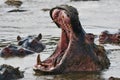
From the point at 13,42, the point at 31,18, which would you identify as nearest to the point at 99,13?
the point at 31,18

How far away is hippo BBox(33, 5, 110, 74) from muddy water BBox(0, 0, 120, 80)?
18 centimetres

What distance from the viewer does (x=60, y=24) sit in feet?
38.7

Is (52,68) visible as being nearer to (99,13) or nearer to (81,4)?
(99,13)

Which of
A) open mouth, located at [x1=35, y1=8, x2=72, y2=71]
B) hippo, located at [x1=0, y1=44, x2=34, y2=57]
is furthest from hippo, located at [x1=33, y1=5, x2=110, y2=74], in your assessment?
hippo, located at [x1=0, y1=44, x2=34, y2=57]

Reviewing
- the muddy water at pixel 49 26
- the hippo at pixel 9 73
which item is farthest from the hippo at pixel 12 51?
the hippo at pixel 9 73

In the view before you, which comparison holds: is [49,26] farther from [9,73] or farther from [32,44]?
[9,73]

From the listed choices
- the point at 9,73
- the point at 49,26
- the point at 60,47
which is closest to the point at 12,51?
the point at 60,47

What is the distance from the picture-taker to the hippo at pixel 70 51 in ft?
37.7

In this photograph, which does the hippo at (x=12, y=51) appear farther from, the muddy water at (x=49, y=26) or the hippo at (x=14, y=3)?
the hippo at (x=14, y=3)

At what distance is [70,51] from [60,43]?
31 cm

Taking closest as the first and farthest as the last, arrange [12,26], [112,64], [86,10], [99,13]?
[112,64]
[12,26]
[99,13]
[86,10]

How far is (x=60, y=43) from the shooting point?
1167cm

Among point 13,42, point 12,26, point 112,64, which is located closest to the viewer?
point 112,64

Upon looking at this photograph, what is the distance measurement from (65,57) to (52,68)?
384mm
